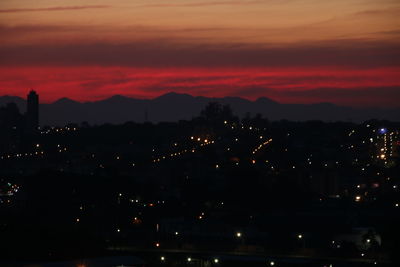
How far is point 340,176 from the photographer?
66.4 metres

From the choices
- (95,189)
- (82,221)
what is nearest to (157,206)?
(95,189)

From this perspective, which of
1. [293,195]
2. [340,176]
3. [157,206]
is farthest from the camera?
[340,176]

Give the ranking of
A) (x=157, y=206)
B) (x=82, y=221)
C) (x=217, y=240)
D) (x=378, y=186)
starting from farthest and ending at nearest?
(x=378, y=186)
(x=157, y=206)
(x=82, y=221)
(x=217, y=240)

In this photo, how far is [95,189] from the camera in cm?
4519

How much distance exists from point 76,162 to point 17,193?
96.2 feet

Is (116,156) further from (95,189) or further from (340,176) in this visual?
(95,189)

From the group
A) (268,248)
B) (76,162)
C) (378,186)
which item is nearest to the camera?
(268,248)

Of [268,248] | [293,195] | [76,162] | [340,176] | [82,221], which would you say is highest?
[76,162]

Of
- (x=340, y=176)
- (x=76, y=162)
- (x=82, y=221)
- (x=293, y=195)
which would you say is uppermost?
(x=76, y=162)

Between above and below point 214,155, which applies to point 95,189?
below

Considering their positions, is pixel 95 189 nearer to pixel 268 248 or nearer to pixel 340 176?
pixel 268 248

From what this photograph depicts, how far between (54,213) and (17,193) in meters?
10.8

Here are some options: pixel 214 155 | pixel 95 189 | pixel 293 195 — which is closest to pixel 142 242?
pixel 95 189

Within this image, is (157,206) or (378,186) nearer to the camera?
(157,206)
